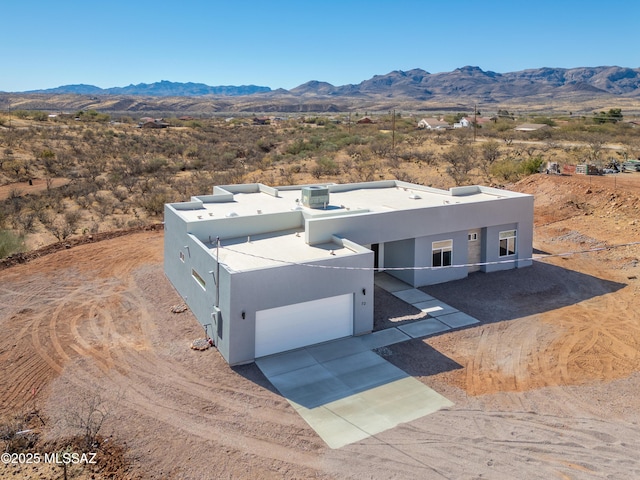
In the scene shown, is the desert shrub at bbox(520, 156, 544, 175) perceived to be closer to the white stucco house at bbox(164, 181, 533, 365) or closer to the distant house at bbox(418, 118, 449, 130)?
the white stucco house at bbox(164, 181, 533, 365)

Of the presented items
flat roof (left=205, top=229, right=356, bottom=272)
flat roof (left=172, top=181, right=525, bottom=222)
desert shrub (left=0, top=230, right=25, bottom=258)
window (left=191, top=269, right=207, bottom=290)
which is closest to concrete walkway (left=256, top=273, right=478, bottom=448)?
flat roof (left=205, top=229, right=356, bottom=272)

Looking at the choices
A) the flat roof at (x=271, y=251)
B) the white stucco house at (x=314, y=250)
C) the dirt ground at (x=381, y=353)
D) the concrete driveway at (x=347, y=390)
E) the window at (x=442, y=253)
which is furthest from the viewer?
the window at (x=442, y=253)

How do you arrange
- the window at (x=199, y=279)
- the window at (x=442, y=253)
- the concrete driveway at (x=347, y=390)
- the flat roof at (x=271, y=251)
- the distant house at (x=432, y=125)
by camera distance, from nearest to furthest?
the concrete driveway at (x=347, y=390)
the flat roof at (x=271, y=251)
the window at (x=199, y=279)
the window at (x=442, y=253)
the distant house at (x=432, y=125)

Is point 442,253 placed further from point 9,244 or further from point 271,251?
point 9,244

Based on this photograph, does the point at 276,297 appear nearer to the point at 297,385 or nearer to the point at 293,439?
the point at 297,385

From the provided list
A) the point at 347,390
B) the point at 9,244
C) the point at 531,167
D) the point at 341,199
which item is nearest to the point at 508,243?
the point at 341,199

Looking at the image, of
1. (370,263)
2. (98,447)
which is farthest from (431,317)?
(98,447)

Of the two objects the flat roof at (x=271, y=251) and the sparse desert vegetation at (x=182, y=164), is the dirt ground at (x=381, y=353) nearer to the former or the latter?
the flat roof at (x=271, y=251)

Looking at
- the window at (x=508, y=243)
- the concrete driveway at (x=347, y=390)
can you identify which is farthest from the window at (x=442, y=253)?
the concrete driveway at (x=347, y=390)
